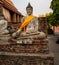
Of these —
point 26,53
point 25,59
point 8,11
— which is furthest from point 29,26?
point 8,11

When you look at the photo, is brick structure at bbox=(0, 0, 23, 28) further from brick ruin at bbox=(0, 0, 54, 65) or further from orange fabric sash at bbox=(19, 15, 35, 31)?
brick ruin at bbox=(0, 0, 54, 65)

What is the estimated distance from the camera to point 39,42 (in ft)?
25.8

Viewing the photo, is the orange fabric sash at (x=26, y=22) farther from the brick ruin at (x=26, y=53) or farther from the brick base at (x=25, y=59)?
the brick base at (x=25, y=59)

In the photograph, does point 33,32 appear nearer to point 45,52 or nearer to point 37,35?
point 37,35

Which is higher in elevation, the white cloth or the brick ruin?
the white cloth

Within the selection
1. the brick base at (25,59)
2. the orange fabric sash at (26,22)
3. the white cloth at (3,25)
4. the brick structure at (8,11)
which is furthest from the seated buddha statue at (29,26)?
the brick structure at (8,11)

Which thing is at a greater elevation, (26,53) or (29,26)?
(29,26)

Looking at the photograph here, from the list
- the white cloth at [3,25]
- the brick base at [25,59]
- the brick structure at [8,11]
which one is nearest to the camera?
the brick base at [25,59]

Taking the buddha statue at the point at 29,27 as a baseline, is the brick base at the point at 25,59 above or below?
below

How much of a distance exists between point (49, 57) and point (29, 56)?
2.19 ft

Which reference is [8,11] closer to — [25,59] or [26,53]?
[26,53]

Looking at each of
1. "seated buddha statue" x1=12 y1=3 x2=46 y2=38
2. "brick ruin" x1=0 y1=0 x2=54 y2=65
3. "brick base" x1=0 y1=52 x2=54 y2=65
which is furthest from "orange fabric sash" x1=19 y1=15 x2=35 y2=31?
"brick base" x1=0 y1=52 x2=54 y2=65

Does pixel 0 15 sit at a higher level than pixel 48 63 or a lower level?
higher

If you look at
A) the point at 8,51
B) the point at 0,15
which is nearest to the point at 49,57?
the point at 8,51
